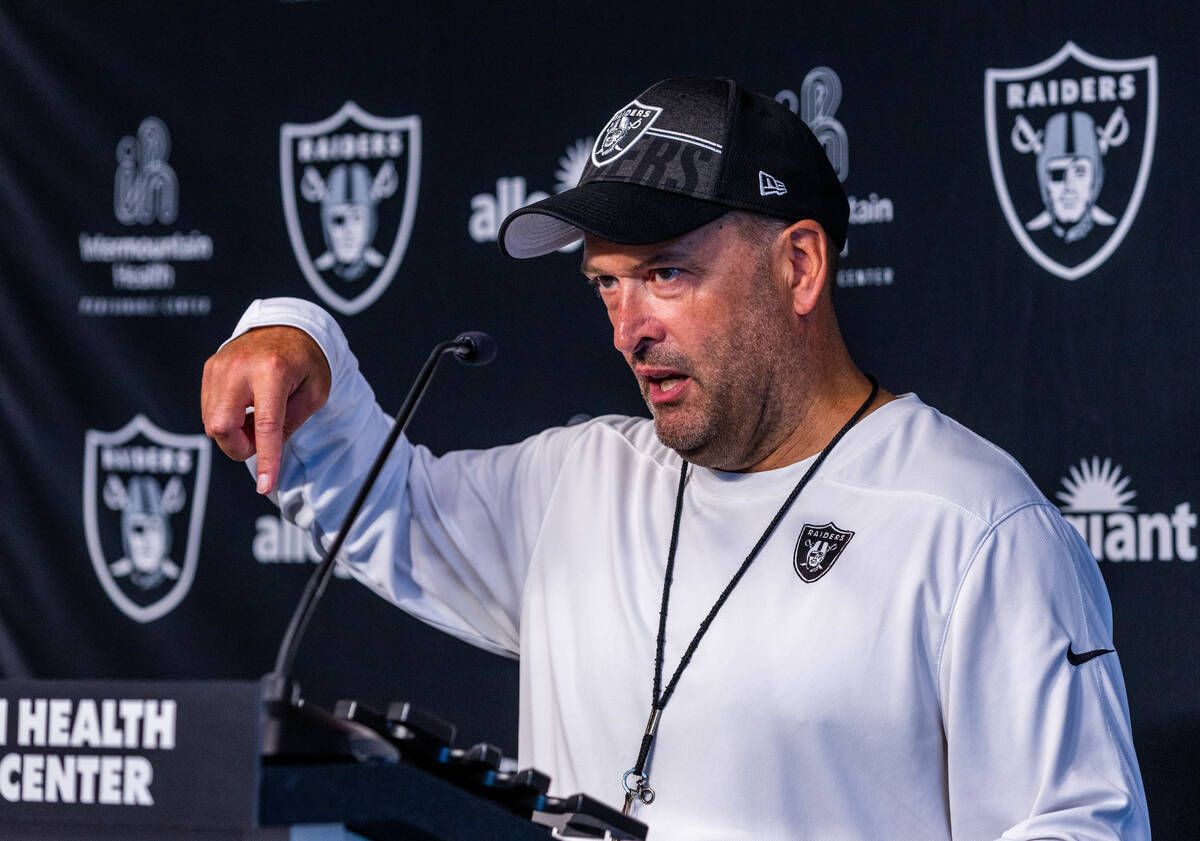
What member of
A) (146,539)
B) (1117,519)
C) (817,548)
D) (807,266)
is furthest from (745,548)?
(146,539)

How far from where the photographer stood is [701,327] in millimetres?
1424

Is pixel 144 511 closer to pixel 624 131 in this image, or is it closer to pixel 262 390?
pixel 262 390

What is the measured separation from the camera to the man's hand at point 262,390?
4.08 ft

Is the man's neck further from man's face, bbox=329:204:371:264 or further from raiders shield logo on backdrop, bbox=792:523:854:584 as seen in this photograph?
man's face, bbox=329:204:371:264

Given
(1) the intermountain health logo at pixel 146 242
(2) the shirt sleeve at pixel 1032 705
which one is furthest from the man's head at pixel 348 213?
(2) the shirt sleeve at pixel 1032 705

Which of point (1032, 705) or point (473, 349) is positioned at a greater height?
point (473, 349)

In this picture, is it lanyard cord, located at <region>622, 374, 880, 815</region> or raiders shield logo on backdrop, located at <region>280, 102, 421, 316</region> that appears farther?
raiders shield logo on backdrop, located at <region>280, 102, 421, 316</region>

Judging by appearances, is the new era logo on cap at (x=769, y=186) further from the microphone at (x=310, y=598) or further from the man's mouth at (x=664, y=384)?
the microphone at (x=310, y=598)

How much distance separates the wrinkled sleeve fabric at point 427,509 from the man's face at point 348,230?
29.5 inches

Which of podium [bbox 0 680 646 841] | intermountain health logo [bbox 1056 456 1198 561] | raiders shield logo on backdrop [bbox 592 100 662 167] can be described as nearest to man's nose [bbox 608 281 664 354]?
raiders shield logo on backdrop [bbox 592 100 662 167]

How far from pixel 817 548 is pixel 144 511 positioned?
1.48m

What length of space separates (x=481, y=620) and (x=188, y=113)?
1264mm

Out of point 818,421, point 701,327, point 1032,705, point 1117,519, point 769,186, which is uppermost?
point 769,186

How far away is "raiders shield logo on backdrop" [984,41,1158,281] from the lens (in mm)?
1944
